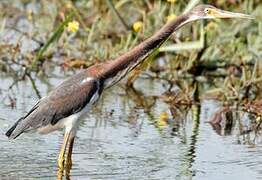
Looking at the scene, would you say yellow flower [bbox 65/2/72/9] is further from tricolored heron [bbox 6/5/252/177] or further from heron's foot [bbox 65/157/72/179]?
heron's foot [bbox 65/157/72/179]

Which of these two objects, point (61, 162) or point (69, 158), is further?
point (69, 158)

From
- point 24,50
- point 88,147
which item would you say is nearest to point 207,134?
point 88,147

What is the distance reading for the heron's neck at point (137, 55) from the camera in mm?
7852

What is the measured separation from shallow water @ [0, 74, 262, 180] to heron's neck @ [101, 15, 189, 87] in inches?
26.0

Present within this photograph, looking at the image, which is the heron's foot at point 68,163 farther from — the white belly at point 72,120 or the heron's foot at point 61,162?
the white belly at point 72,120

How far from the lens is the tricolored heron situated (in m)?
7.80

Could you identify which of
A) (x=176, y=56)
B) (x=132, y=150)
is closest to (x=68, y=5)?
→ (x=176, y=56)

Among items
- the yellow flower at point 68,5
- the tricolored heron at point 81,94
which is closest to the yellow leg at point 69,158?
the tricolored heron at point 81,94

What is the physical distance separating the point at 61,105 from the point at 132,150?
0.76 meters

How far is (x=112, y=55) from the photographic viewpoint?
1070 centimetres

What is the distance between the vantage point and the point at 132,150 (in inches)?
324

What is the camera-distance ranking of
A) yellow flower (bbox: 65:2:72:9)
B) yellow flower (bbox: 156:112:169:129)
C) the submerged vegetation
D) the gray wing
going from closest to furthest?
the gray wing → yellow flower (bbox: 156:112:169:129) → the submerged vegetation → yellow flower (bbox: 65:2:72:9)

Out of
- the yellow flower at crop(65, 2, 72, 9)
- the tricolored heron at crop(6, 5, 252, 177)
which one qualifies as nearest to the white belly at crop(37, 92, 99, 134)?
the tricolored heron at crop(6, 5, 252, 177)

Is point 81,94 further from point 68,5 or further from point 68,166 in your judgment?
point 68,5
